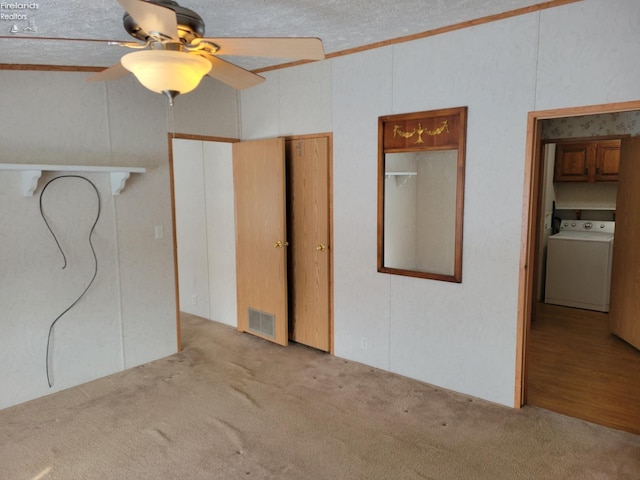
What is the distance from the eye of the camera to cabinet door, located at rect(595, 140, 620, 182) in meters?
5.38

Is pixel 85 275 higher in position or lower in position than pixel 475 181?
lower

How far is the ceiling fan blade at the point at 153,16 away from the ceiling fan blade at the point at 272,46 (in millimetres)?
219

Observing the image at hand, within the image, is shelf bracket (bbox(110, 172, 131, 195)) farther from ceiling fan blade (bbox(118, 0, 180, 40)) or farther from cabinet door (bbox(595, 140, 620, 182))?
cabinet door (bbox(595, 140, 620, 182))

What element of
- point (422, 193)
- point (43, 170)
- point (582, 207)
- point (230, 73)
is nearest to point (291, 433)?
point (422, 193)

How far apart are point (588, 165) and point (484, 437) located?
14.1ft

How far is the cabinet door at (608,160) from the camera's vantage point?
5.38 meters

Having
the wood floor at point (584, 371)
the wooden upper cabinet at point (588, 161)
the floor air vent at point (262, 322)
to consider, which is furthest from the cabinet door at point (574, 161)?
the floor air vent at point (262, 322)

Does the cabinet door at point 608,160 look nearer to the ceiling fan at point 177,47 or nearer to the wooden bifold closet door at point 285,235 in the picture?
the wooden bifold closet door at point 285,235

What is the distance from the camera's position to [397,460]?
2479 millimetres

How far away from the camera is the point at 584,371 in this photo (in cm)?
361

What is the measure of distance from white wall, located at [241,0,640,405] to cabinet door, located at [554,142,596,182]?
331 cm

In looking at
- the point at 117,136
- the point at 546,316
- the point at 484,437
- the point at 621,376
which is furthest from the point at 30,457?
the point at 546,316

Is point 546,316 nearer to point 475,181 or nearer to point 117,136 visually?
point 475,181

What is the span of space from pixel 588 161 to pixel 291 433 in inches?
197
